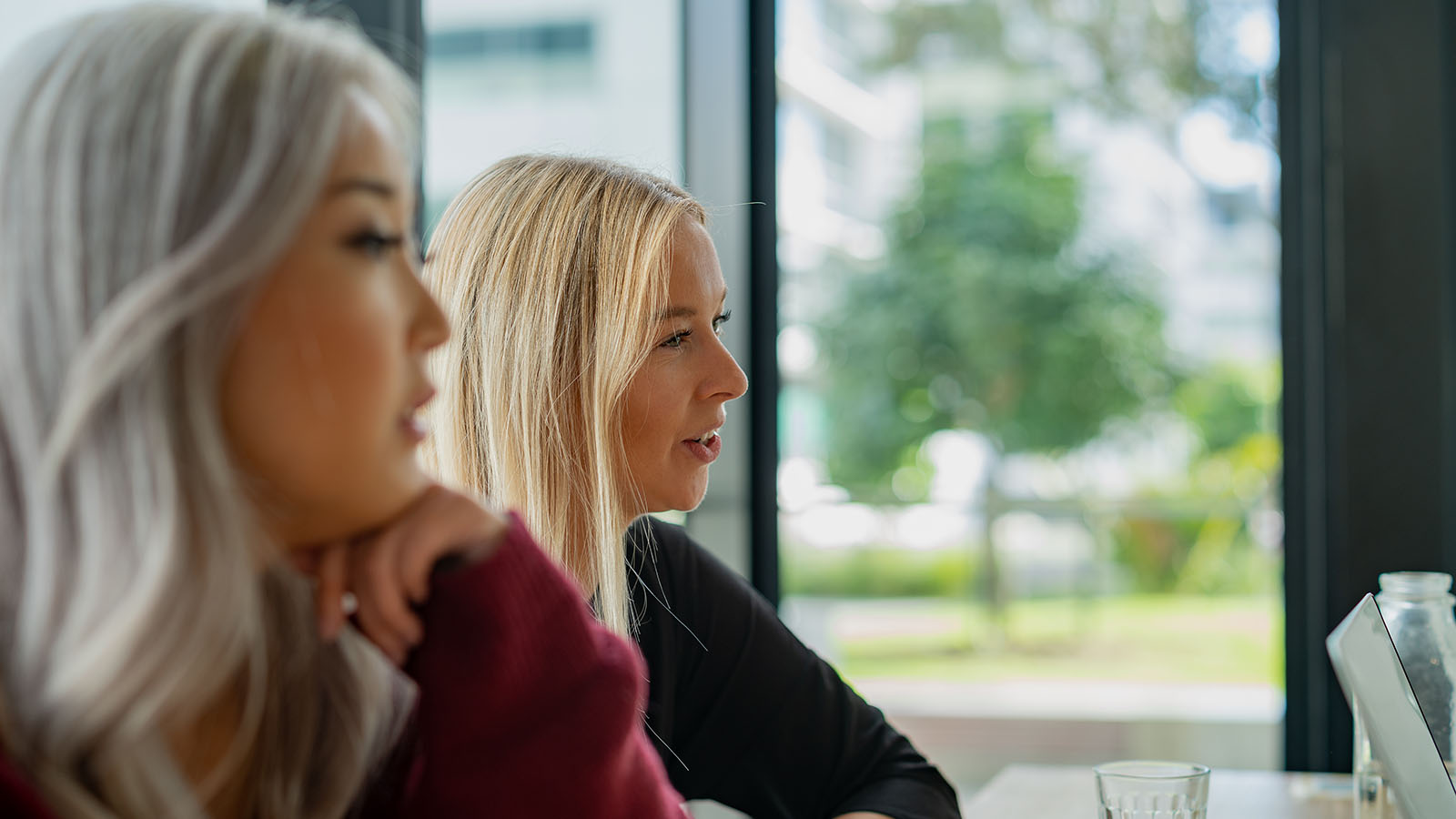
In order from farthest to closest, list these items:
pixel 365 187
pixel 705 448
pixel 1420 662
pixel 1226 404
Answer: pixel 1226 404
pixel 705 448
pixel 1420 662
pixel 365 187

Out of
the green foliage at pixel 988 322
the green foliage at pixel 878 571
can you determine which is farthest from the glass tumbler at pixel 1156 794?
the green foliage at pixel 988 322

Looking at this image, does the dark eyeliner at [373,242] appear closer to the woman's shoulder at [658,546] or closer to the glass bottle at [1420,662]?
the woman's shoulder at [658,546]

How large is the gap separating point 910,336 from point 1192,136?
1.48m

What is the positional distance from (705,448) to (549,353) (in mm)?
203

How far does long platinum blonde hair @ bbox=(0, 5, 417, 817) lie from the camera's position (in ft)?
1.73

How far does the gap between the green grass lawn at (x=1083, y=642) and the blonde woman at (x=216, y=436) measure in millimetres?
4385

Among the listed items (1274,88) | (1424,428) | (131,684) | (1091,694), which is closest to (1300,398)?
(1424,428)

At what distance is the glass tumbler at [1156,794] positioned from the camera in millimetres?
979

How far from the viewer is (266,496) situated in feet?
1.94

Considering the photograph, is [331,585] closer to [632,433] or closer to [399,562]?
[399,562]

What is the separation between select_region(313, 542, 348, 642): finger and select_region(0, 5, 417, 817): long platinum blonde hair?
70 millimetres

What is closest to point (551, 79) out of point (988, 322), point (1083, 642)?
point (988, 322)

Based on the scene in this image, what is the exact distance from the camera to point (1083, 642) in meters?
5.01

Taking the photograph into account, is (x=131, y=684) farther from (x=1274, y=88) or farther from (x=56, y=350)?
(x=1274, y=88)
